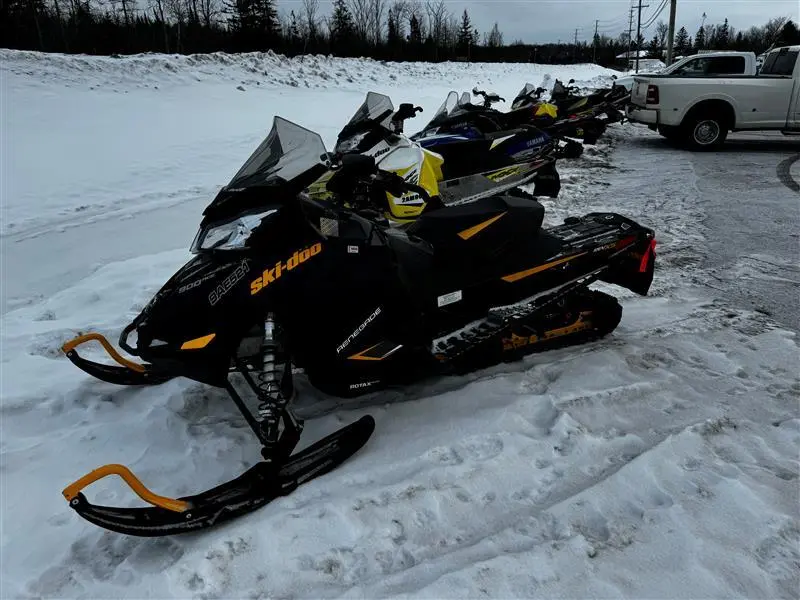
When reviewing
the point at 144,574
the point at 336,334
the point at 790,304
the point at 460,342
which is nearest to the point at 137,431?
the point at 144,574

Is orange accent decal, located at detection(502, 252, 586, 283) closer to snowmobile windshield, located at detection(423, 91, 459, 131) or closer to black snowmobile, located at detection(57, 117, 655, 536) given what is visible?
black snowmobile, located at detection(57, 117, 655, 536)

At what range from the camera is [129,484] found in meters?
2.03

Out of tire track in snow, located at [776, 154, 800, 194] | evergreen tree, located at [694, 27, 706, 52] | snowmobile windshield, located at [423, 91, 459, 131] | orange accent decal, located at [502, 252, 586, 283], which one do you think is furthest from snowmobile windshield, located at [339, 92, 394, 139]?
evergreen tree, located at [694, 27, 706, 52]

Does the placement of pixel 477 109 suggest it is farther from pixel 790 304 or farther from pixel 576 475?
pixel 576 475

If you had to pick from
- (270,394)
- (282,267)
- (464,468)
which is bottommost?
(464,468)

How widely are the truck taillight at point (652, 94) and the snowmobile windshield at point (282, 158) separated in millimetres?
8932

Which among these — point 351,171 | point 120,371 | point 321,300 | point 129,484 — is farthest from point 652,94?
point 129,484

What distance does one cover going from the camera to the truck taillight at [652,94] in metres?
9.65

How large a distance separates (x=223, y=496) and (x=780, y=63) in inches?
444

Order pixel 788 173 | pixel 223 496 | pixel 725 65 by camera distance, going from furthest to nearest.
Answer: pixel 725 65 → pixel 788 173 → pixel 223 496

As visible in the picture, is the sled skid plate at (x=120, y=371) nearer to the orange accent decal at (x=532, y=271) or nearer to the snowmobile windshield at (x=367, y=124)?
the orange accent decal at (x=532, y=271)

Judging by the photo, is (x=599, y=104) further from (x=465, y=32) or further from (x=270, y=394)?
(x=465, y=32)

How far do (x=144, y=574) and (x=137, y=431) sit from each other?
91 cm

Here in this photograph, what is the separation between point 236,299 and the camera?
228 cm
